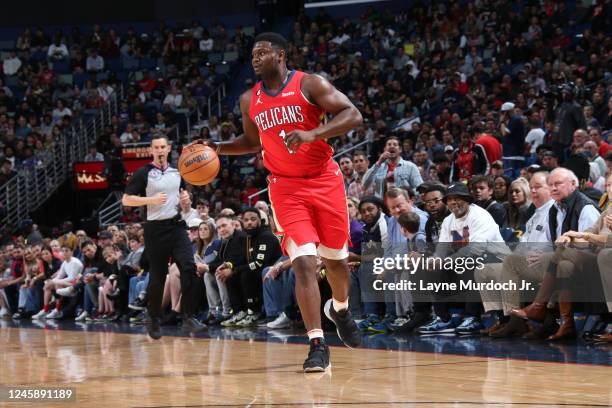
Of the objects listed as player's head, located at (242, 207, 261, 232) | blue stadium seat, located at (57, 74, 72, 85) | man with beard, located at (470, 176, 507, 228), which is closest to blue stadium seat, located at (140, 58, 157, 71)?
blue stadium seat, located at (57, 74, 72, 85)

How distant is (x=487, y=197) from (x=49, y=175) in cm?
1422

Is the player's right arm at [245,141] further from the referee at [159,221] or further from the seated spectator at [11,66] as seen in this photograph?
the seated spectator at [11,66]

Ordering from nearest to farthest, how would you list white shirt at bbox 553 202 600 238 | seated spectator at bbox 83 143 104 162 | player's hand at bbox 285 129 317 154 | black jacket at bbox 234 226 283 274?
player's hand at bbox 285 129 317 154 < white shirt at bbox 553 202 600 238 < black jacket at bbox 234 226 283 274 < seated spectator at bbox 83 143 104 162

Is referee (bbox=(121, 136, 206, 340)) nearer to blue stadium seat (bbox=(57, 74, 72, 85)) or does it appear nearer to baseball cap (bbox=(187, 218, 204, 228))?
baseball cap (bbox=(187, 218, 204, 228))

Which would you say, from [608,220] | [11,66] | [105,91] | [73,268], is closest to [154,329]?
[608,220]

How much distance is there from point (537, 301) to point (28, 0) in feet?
72.3

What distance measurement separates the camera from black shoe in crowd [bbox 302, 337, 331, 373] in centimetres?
485

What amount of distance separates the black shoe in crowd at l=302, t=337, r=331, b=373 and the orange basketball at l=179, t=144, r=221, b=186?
1462mm

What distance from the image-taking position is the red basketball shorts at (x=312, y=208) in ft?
16.8

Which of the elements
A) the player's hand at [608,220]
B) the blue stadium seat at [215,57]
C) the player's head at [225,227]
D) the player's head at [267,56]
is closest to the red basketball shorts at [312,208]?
the player's head at [267,56]

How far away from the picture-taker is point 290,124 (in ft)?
16.9

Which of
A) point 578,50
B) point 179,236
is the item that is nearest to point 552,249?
point 179,236

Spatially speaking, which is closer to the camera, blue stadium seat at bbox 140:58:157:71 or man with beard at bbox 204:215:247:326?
man with beard at bbox 204:215:247:326

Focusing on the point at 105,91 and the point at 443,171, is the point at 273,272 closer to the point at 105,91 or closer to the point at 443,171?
the point at 443,171
